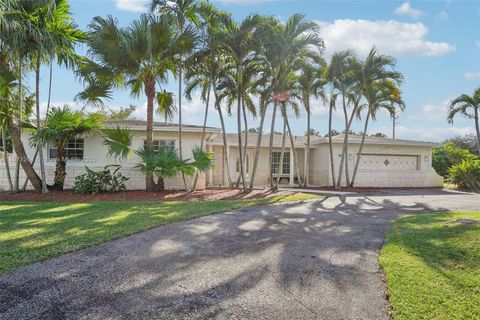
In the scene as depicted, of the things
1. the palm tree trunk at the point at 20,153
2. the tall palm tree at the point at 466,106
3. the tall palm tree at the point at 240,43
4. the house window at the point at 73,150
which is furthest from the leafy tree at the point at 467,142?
the palm tree trunk at the point at 20,153

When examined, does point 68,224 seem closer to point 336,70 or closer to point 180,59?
point 180,59

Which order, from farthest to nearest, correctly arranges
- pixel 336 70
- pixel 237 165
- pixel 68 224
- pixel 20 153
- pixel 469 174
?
pixel 237 165
pixel 469 174
pixel 336 70
pixel 20 153
pixel 68 224

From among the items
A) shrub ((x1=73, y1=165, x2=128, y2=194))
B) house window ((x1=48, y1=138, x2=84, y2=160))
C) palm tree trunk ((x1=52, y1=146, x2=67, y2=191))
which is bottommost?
shrub ((x1=73, y1=165, x2=128, y2=194))

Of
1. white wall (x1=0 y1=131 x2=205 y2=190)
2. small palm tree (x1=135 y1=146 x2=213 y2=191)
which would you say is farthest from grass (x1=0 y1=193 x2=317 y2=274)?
white wall (x1=0 y1=131 x2=205 y2=190)

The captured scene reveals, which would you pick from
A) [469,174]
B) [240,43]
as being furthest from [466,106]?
[240,43]

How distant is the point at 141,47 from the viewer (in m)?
11.3

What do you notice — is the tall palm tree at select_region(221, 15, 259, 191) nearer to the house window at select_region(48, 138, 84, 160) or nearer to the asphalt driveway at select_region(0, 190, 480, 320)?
the house window at select_region(48, 138, 84, 160)

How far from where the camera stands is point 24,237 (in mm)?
5891

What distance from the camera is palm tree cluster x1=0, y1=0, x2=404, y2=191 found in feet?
37.7

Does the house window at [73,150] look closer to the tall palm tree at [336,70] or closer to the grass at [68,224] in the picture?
the grass at [68,224]

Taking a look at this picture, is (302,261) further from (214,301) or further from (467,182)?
(467,182)

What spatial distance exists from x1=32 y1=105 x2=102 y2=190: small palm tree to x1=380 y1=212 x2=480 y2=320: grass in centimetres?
1120

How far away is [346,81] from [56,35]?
40.9ft

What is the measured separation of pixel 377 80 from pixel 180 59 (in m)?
9.83
